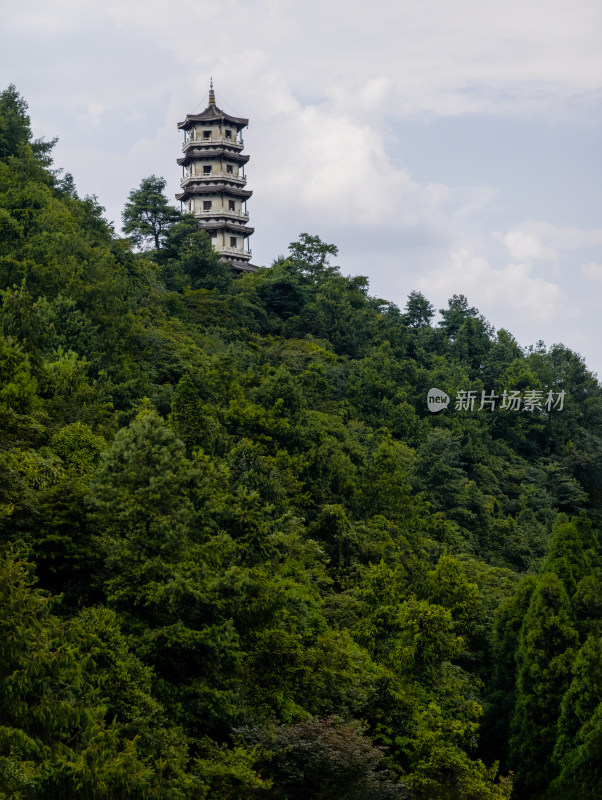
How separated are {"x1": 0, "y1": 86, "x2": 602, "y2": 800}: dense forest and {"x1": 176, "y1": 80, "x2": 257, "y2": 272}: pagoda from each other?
1492 cm

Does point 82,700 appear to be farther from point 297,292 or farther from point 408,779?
point 297,292

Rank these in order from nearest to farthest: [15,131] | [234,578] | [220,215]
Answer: [234,578], [15,131], [220,215]

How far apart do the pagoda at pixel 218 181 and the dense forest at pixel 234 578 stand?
14925 mm

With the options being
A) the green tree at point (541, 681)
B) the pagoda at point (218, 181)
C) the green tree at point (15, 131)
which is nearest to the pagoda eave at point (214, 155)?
the pagoda at point (218, 181)

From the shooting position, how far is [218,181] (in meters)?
55.0

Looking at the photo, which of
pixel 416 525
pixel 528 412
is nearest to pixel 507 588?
pixel 416 525

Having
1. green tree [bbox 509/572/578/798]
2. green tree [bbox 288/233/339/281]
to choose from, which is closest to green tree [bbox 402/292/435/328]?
green tree [bbox 288/233/339/281]

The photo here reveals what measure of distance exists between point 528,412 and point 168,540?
117 ft

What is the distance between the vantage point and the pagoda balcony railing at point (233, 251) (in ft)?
179

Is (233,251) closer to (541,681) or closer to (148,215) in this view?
(148,215)

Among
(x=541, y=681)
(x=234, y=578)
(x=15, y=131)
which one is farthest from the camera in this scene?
(x=15, y=131)

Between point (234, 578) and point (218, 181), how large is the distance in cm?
4399

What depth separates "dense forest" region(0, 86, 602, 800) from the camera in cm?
1181

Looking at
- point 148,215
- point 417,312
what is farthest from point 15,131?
point 417,312
